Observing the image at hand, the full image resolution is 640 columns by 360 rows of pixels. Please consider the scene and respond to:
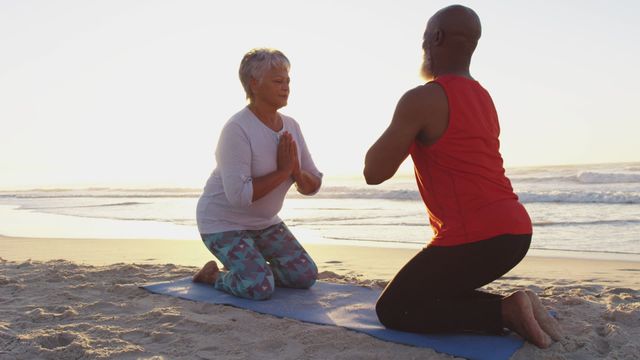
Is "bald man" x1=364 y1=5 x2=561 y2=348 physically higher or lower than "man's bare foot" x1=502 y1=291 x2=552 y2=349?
higher

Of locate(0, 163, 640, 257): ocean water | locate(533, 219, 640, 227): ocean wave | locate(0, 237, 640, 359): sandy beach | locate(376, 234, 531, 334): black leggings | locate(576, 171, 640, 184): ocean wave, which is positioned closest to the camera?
locate(376, 234, 531, 334): black leggings

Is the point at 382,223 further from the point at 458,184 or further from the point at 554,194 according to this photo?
the point at 458,184

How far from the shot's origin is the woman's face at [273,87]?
3.62m

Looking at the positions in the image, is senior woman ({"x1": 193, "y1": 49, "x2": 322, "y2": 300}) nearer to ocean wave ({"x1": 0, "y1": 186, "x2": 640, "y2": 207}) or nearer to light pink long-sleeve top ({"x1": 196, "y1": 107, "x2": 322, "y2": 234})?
light pink long-sleeve top ({"x1": 196, "y1": 107, "x2": 322, "y2": 234})

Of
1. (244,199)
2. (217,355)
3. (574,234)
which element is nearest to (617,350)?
(217,355)

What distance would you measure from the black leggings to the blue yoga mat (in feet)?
0.22

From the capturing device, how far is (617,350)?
8.76 feet

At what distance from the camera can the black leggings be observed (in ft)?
8.48

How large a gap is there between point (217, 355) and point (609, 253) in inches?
201

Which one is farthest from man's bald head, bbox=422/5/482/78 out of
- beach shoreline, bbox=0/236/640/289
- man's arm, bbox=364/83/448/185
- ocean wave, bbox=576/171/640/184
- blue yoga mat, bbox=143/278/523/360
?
ocean wave, bbox=576/171/640/184

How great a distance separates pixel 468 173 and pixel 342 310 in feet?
4.00

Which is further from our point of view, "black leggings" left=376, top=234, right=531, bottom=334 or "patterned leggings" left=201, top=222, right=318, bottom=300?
"patterned leggings" left=201, top=222, right=318, bottom=300

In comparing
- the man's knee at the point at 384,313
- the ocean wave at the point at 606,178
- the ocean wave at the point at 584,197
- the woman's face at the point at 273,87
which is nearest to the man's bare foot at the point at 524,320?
Result: the man's knee at the point at 384,313

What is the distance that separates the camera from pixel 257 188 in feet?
11.6
